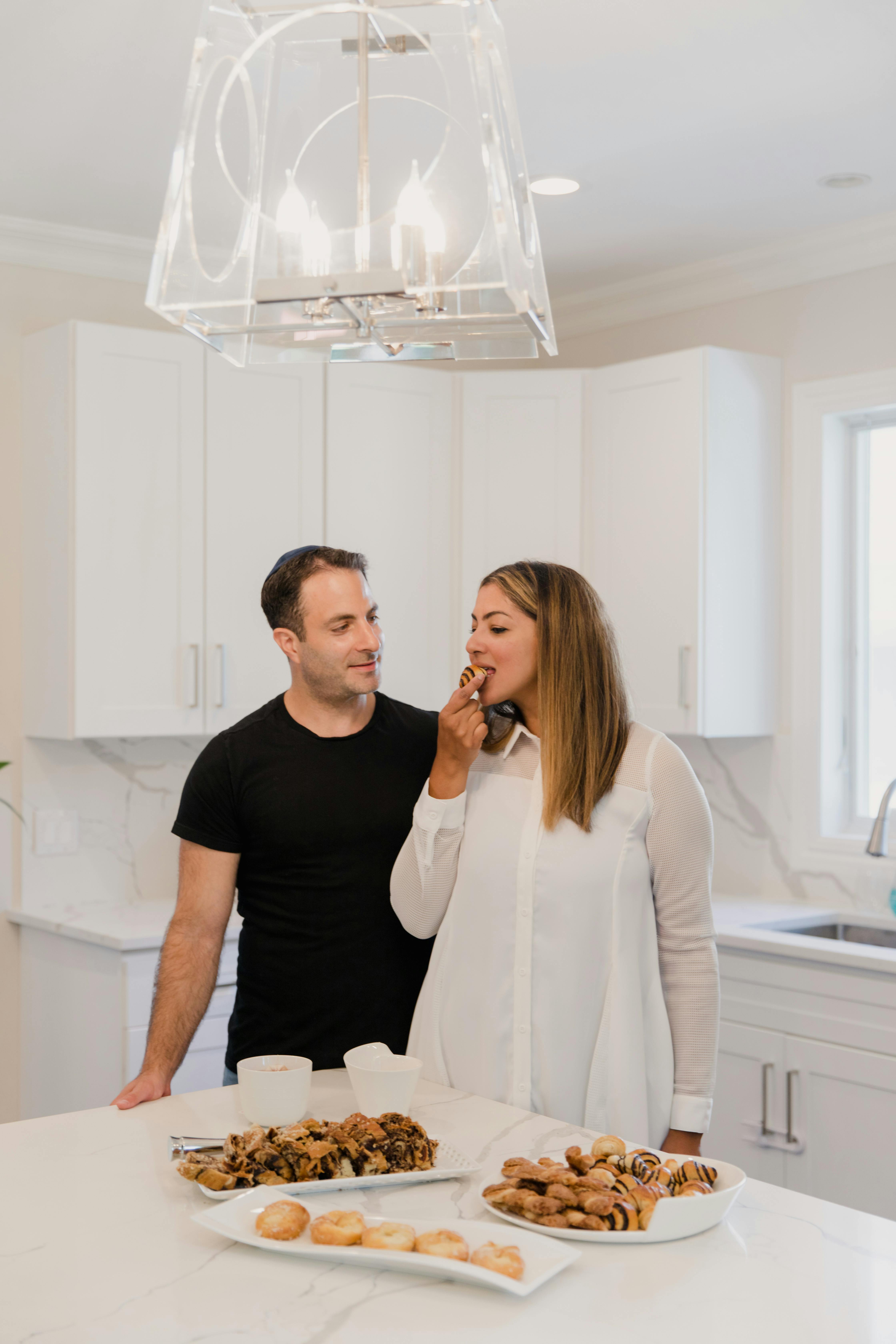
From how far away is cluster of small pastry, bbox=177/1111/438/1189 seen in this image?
121cm

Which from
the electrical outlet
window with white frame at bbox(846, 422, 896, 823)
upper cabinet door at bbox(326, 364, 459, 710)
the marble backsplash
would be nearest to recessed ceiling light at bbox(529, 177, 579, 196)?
upper cabinet door at bbox(326, 364, 459, 710)

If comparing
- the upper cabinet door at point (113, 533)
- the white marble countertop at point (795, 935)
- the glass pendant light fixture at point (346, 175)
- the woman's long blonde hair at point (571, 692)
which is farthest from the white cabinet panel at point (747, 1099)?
the glass pendant light fixture at point (346, 175)

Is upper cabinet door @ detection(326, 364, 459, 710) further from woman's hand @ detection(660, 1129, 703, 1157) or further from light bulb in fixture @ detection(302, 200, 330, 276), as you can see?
light bulb in fixture @ detection(302, 200, 330, 276)

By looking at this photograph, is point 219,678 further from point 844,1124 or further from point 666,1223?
point 666,1223

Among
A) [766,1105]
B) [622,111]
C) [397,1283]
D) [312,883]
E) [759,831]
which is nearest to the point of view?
[397,1283]

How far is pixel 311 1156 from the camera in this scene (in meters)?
1.22

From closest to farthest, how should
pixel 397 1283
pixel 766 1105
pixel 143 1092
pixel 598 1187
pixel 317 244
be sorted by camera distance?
pixel 397 1283 < pixel 598 1187 < pixel 317 244 < pixel 143 1092 < pixel 766 1105

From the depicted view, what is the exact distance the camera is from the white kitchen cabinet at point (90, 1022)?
3.04 metres

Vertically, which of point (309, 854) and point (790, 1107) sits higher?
point (309, 854)

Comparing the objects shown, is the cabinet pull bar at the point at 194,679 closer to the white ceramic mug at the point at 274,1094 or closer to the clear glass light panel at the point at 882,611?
the clear glass light panel at the point at 882,611

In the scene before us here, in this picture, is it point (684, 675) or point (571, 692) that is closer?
point (571, 692)

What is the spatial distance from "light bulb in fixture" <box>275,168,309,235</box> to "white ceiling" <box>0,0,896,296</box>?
1.18m

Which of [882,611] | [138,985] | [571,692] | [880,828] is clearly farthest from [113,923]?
[882,611]

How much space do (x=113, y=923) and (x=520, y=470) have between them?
1.69 m
